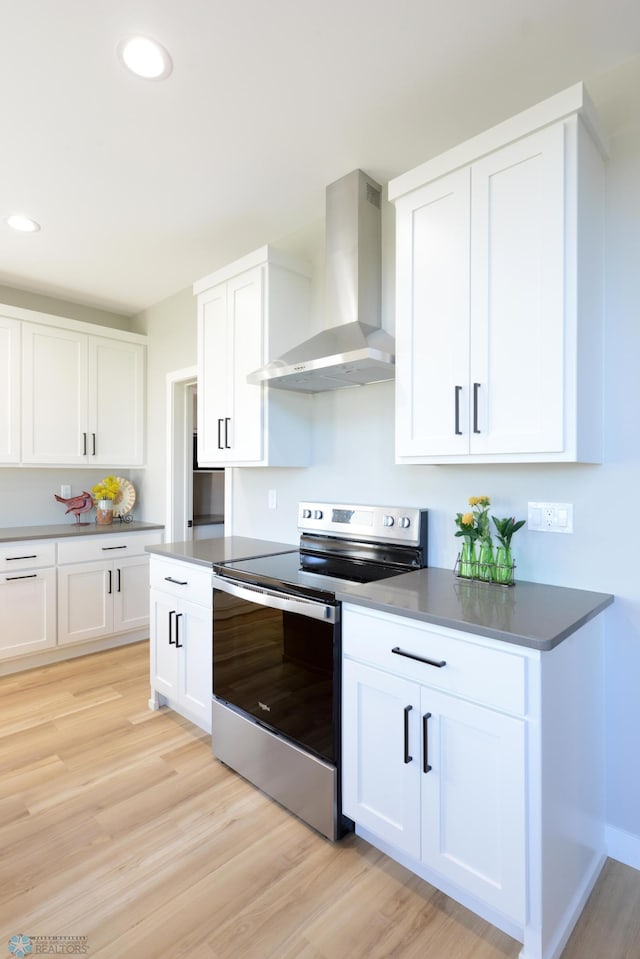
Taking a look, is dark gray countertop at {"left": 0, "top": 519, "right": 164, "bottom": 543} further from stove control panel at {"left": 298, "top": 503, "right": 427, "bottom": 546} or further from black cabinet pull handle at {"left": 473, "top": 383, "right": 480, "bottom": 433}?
black cabinet pull handle at {"left": 473, "top": 383, "right": 480, "bottom": 433}

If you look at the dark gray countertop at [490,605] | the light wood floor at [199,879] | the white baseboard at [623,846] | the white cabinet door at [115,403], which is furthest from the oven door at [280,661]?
the white cabinet door at [115,403]

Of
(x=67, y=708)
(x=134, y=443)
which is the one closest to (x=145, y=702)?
(x=67, y=708)

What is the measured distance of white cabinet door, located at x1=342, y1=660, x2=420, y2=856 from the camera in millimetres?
1534

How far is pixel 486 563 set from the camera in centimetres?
189

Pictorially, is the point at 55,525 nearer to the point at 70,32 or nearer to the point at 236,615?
the point at 236,615

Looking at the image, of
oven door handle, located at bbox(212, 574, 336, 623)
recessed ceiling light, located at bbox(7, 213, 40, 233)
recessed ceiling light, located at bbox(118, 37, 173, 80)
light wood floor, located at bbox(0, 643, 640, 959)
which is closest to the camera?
light wood floor, located at bbox(0, 643, 640, 959)

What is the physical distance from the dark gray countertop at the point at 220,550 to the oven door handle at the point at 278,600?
0.44ft

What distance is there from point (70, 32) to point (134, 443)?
2.91 m

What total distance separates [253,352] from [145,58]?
1241 millimetres

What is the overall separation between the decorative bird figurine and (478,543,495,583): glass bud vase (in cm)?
325

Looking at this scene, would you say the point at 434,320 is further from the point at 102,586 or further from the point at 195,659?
the point at 102,586

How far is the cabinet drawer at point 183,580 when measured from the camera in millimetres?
2355

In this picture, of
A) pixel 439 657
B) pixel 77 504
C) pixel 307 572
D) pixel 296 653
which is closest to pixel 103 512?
pixel 77 504

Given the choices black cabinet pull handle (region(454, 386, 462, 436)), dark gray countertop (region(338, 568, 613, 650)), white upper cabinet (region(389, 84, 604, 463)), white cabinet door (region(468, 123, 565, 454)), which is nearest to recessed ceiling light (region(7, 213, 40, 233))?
white upper cabinet (region(389, 84, 604, 463))
